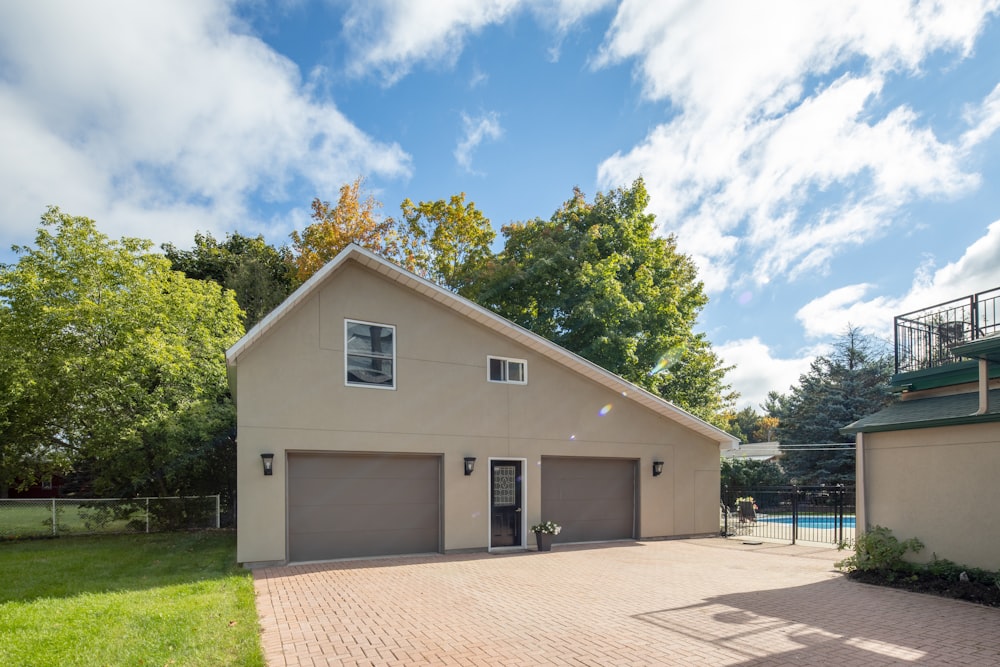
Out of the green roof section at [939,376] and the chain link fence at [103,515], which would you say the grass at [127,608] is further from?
the green roof section at [939,376]

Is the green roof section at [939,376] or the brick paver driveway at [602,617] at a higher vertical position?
the green roof section at [939,376]

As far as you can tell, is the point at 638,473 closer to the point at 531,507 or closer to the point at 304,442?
the point at 531,507

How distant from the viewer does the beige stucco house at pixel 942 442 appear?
8.88 m

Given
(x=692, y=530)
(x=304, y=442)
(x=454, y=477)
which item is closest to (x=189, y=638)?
(x=304, y=442)

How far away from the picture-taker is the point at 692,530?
15977 millimetres

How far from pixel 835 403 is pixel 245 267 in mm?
28040

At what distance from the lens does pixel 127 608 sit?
7398 mm

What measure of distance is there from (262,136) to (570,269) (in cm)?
1234

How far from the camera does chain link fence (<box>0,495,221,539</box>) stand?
1514cm

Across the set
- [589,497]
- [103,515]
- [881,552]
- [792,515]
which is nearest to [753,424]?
[792,515]

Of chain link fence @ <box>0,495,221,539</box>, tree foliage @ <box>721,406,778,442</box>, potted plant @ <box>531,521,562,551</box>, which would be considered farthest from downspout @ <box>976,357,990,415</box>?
tree foliage @ <box>721,406,778,442</box>

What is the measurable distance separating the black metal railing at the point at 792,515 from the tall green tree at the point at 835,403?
204 cm

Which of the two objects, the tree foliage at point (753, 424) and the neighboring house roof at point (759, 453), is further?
the tree foliage at point (753, 424)

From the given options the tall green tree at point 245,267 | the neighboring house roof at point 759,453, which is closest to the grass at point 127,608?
the tall green tree at point 245,267
